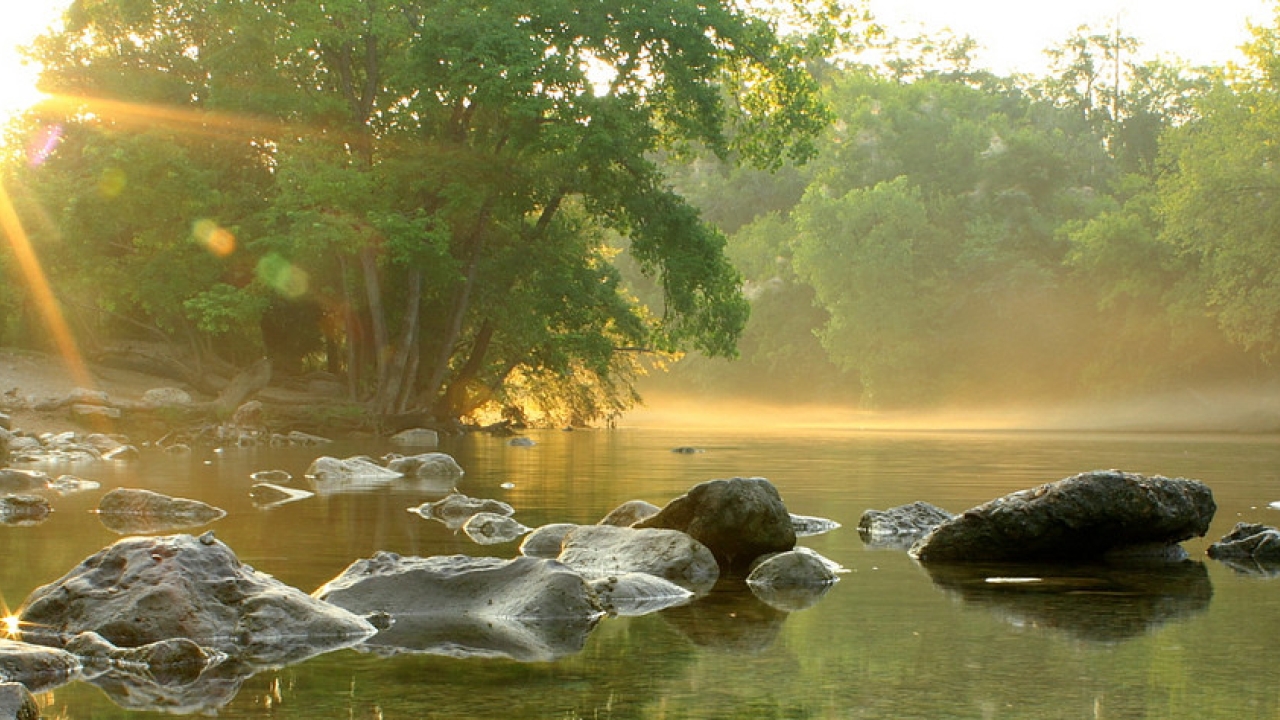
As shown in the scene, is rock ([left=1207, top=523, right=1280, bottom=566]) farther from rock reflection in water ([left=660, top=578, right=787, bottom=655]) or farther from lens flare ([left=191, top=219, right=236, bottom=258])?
lens flare ([left=191, top=219, right=236, bottom=258])

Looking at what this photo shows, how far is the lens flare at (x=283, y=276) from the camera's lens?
93.0 feet

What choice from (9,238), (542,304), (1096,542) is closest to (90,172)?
(9,238)

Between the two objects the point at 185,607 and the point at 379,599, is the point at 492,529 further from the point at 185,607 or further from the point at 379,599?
the point at 185,607

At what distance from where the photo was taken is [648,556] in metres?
7.67

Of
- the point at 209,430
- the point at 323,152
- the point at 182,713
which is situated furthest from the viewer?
the point at 323,152

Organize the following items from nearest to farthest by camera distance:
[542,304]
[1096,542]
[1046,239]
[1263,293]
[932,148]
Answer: [1096,542] → [542,304] → [1263,293] → [1046,239] → [932,148]

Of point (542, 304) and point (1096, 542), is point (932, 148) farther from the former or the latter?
point (1096, 542)

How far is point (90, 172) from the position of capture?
2962 centimetres

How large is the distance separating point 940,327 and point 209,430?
145 ft

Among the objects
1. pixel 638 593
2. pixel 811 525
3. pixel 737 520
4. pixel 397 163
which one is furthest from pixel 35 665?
pixel 397 163

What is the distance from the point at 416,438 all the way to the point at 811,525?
58.6 feet

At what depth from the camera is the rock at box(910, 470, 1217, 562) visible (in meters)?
8.27

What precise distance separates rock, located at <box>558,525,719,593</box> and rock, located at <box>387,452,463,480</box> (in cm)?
849

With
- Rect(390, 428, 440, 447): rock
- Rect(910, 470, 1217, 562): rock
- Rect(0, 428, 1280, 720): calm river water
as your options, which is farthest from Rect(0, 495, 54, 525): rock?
Rect(390, 428, 440, 447): rock
